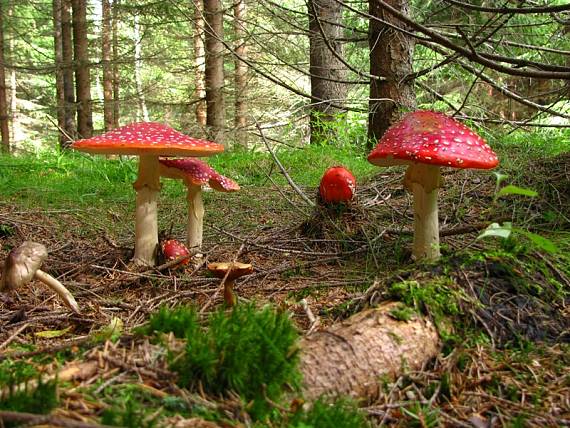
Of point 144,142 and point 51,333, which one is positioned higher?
point 144,142

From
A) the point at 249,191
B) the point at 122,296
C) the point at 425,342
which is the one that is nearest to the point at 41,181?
the point at 249,191

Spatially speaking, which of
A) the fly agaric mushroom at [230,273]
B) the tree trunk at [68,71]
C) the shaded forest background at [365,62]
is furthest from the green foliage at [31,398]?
the tree trunk at [68,71]

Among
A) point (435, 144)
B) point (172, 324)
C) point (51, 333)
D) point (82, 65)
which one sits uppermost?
point (82, 65)

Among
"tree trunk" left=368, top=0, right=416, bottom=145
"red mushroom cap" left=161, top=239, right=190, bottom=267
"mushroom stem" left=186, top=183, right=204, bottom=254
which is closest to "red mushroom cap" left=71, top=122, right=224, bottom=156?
"mushroom stem" left=186, top=183, right=204, bottom=254

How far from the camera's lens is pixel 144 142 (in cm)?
297

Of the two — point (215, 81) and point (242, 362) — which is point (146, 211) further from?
point (215, 81)

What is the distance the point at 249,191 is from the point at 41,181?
288 cm

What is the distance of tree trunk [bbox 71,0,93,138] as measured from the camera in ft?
37.6

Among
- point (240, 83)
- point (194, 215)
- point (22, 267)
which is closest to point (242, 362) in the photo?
point (22, 267)

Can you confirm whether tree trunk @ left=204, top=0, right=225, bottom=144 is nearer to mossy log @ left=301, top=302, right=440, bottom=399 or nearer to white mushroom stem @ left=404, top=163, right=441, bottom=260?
white mushroom stem @ left=404, top=163, right=441, bottom=260

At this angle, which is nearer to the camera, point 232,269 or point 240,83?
point 232,269

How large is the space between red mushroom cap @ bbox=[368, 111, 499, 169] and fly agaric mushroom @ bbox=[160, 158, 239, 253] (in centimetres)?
125

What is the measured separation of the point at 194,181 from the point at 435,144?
5.44ft

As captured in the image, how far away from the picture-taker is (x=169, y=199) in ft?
19.6
